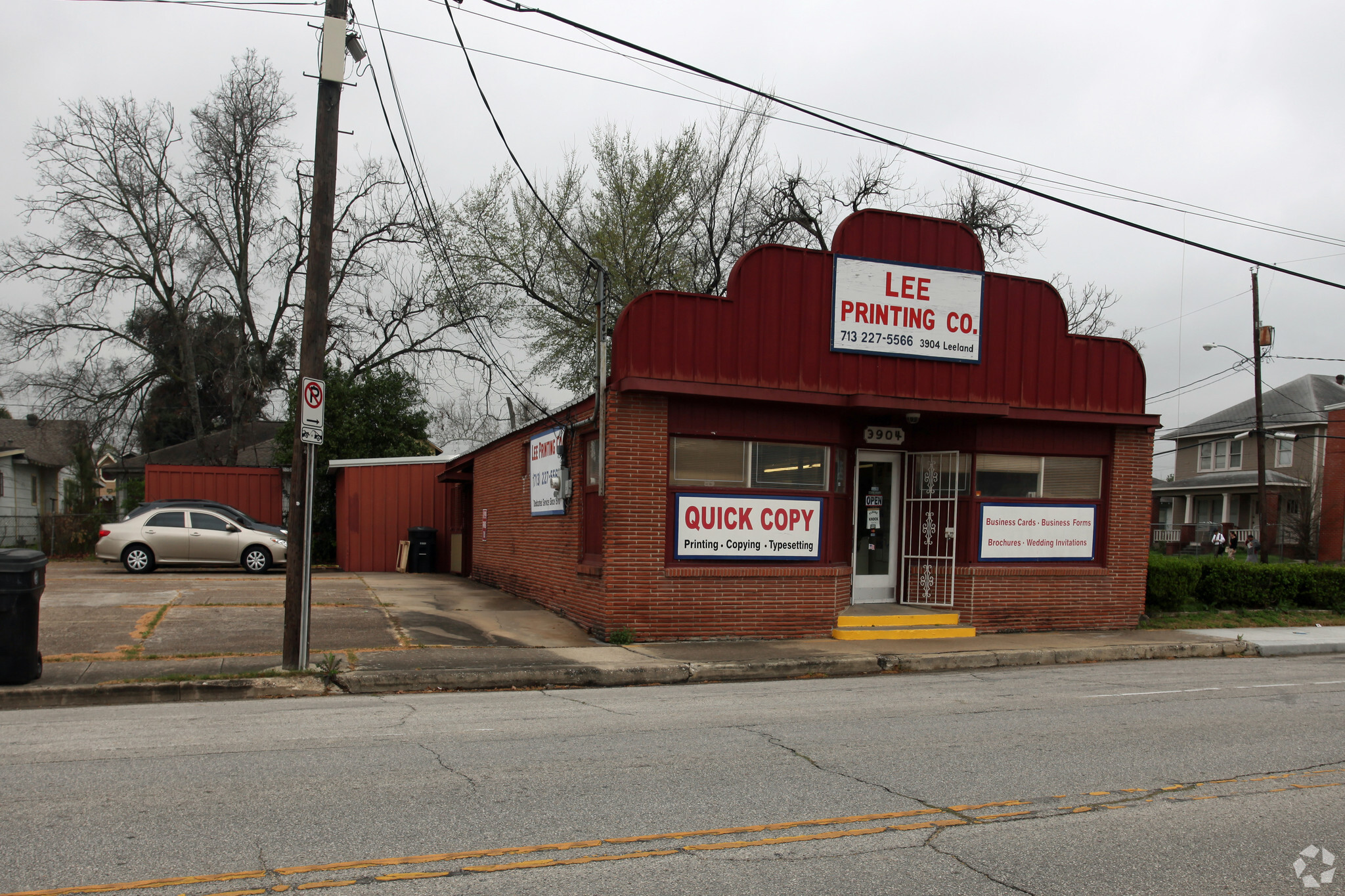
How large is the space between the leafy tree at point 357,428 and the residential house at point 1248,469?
34513mm

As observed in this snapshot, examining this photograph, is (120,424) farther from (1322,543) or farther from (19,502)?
(1322,543)

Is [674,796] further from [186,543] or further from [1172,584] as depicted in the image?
[186,543]

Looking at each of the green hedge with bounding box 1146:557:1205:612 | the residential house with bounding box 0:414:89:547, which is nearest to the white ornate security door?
the green hedge with bounding box 1146:557:1205:612

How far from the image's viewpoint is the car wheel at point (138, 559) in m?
20.7

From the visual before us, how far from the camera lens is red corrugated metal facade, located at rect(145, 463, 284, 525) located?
91.8 feet

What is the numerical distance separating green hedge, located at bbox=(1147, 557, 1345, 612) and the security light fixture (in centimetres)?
1528

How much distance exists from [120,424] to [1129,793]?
3517 cm

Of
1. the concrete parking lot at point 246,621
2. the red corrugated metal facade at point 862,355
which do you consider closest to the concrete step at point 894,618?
the red corrugated metal facade at point 862,355

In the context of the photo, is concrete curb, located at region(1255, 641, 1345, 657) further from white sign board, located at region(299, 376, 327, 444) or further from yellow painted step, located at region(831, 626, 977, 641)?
white sign board, located at region(299, 376, 327, 444)

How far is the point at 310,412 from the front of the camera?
10156 millimetres

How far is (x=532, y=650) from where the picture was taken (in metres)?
12.2

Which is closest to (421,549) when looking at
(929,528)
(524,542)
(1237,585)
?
(524,542)

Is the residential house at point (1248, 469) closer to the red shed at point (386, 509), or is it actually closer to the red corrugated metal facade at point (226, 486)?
the red shed at point (386, 509)

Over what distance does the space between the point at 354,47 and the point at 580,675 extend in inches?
300
